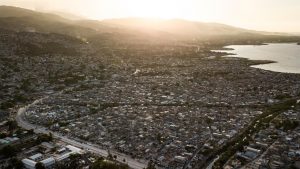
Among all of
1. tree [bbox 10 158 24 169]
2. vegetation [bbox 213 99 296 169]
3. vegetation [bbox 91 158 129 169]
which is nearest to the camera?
vegetation [bbox 91 158 129 169]

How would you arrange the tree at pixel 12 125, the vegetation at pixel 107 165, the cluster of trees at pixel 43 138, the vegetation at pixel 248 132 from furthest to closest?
the tree at pixel 12 125 < the cluster of trees at pixel 43 138 < the vegetation at pixel 248 132 < the vegetation at pixel 107 165

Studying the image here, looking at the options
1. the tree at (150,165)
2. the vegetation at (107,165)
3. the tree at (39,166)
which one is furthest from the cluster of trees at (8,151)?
the tree at (150,165)

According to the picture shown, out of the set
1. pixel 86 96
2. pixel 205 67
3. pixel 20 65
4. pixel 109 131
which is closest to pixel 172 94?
pixel 86 96

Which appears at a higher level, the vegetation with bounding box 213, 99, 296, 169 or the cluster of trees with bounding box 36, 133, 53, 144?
the vegetation with bounding box 213, 99, 296, 169

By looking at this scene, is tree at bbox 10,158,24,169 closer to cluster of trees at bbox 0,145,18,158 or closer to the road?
cluster of trees at bbox 0,145,18,158

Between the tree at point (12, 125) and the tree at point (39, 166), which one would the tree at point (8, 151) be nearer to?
the tree at point (39, 166)

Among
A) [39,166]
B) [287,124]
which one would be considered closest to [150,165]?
[39,166]

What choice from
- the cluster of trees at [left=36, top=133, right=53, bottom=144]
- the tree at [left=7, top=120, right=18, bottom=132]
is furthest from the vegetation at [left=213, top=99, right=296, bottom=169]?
the tree at [left=7, top=120, right=18, bottom=132]

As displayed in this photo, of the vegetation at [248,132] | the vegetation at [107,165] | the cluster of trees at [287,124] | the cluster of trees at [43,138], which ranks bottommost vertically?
the cluster of trees at [43,138]

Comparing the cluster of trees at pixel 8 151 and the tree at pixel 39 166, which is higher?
the tree at pixel 39 166

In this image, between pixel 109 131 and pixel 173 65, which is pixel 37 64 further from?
pixel 109 131

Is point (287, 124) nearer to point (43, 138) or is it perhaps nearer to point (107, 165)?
point (107, 165)
